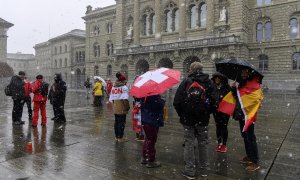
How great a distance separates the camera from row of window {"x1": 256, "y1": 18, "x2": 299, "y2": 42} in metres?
34.2

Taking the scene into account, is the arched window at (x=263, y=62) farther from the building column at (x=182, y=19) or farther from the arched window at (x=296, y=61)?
the building column at (x=182, y=19)

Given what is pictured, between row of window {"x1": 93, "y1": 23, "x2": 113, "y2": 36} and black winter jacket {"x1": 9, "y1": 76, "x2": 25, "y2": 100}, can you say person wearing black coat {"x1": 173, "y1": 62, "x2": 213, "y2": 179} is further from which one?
row of window {"x1": 93, "y1": 23, "x2": 113, "y2": 36}

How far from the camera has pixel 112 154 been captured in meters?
6.51

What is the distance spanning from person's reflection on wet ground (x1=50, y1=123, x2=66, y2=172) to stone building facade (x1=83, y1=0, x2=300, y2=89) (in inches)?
1099

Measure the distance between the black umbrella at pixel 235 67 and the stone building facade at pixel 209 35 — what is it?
29275 millimetres

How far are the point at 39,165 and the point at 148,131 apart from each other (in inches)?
89.3

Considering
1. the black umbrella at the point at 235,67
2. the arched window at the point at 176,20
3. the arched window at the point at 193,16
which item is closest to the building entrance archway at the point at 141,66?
the arched window at the point at 176,20

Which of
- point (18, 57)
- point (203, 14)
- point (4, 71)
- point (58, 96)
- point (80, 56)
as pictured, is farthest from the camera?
point (18, 57)

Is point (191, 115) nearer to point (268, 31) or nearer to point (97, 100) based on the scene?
point (97, 100)

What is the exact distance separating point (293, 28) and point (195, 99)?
34447mm

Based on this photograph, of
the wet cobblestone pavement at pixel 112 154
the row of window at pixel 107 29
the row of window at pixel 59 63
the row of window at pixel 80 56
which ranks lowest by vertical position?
the wet cobblestone pavement at pixel 112 154

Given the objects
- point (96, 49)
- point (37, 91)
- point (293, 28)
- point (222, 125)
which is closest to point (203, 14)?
point (293, 28)

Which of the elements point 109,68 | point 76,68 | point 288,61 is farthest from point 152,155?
point 76,68

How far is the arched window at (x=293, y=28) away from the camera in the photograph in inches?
1342
